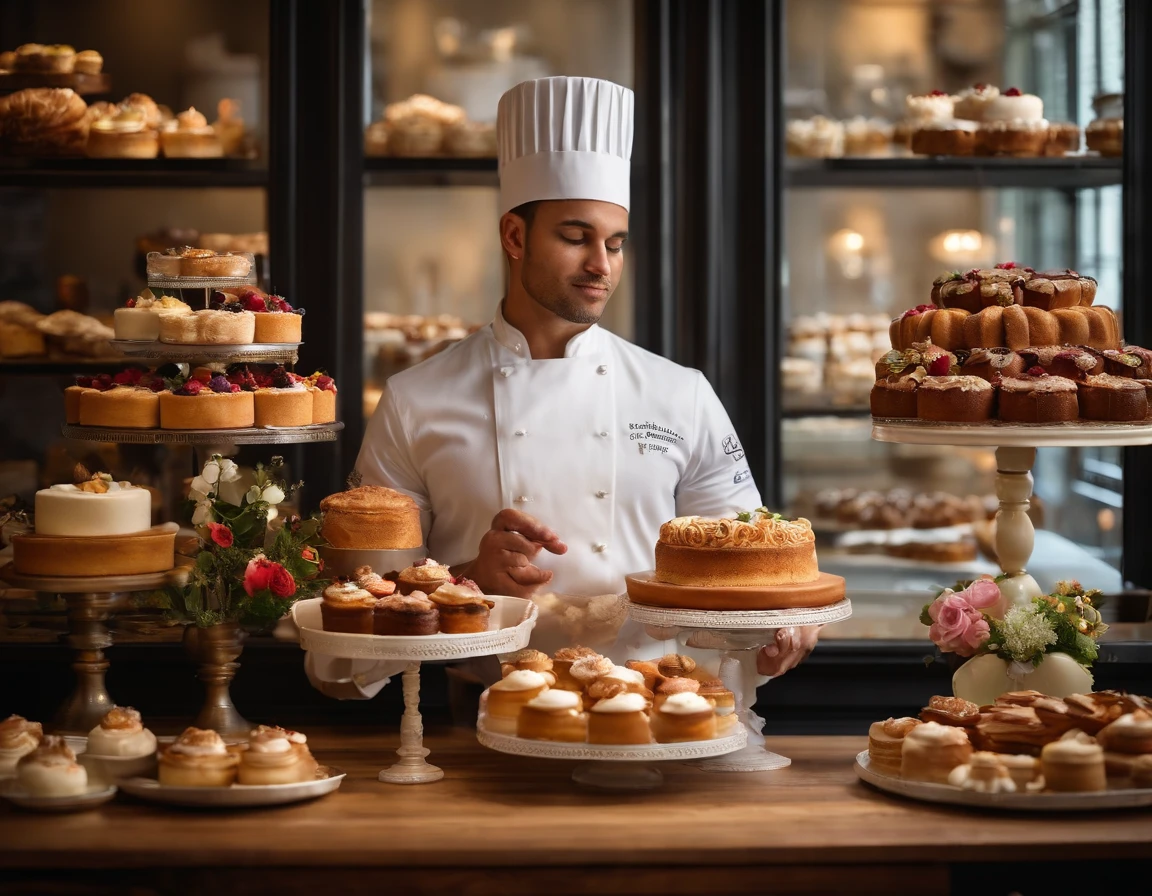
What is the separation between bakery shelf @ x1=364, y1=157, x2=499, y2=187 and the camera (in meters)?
3.51

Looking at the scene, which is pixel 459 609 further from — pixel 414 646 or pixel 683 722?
pixel 683 722

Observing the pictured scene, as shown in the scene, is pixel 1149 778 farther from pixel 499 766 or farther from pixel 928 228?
pixel 928 228

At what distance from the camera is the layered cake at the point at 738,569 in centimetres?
210

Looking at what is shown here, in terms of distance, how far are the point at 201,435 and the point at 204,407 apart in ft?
0.18

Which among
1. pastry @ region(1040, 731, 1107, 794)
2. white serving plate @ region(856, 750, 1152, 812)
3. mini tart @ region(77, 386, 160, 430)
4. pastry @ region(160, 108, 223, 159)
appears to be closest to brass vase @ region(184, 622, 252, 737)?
mini tart @ region(77, 386, 160, 430)

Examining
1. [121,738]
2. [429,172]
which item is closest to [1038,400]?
[121,738]

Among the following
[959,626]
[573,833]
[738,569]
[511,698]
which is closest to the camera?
[573,833]

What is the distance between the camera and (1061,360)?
88.0 inches

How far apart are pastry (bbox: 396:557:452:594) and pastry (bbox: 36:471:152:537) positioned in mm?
460

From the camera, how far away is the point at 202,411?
2320mm

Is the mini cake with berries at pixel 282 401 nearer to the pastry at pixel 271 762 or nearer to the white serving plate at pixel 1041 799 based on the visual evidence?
the pastry at pixel 271 762

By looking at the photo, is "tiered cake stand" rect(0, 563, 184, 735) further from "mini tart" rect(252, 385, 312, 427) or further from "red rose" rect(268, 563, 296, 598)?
"mini tart" rect(252, 385, 312, 427)

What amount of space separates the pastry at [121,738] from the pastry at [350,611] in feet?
1.06

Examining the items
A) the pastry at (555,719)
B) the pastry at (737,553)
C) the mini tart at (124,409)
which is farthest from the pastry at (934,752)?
the mini tart at (124,409)
